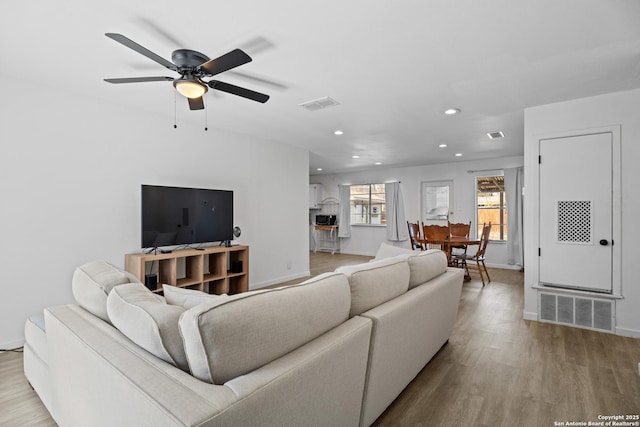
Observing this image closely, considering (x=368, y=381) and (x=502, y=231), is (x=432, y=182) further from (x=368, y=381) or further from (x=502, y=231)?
(x=368, y=381)

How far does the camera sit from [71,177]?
308 centimetres

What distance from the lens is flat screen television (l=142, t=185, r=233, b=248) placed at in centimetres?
346

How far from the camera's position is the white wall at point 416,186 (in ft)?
22.5

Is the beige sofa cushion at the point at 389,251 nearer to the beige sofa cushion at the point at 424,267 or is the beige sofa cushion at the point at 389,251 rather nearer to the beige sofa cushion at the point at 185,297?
the beige sofa cushion at the point at 424,267

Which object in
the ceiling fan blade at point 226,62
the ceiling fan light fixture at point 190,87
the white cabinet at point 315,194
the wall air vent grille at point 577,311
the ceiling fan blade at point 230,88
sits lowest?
the wall air vent grille at point 577,311

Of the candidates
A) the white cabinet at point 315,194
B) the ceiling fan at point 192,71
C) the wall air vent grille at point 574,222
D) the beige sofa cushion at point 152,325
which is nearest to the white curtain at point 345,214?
the white cabinet at point 315,194

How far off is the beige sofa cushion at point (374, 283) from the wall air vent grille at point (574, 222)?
2420mm

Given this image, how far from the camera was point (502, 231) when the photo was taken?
22.4 ft

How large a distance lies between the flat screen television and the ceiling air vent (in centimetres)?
165

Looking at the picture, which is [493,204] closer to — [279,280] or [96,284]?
[279,280]

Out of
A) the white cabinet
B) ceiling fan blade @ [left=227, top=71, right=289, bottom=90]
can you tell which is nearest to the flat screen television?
ceiling fan blade @ [left=227, top=71, right=289, bottom=90]

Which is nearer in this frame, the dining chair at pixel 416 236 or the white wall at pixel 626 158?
the white wall at pixel 626 158

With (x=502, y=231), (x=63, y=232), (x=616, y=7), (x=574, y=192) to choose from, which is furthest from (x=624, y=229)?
(x=63, y=232)

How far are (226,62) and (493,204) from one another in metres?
A: 6.65
